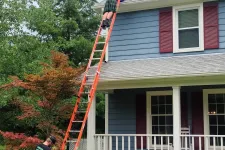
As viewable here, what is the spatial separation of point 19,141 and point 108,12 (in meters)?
4.41

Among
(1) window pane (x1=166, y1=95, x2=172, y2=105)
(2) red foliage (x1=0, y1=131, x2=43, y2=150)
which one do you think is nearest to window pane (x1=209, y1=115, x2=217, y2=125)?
(1) window pane (x1=166, y1=95, x2=172, y2=105)

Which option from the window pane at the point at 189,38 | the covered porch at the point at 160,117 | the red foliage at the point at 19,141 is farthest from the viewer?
the window pane at the point at 189,38

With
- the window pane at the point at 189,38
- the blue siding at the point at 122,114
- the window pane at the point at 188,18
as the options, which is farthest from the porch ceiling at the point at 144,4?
the blue siding at the point at 122,114

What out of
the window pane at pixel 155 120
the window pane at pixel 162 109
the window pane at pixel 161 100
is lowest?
the window pane at pixel 155 120

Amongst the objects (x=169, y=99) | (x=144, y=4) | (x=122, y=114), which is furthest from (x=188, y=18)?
(x=122, y=114)

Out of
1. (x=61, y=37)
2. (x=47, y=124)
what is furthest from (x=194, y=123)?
(x=61, y=37)

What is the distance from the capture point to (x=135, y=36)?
12289 millimetres

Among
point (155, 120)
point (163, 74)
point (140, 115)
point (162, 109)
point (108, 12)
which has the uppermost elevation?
point (108, 12)

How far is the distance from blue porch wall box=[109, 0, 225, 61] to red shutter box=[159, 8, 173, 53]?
13cm

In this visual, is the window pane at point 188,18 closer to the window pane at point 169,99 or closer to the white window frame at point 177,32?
the white window frame at point 177,32

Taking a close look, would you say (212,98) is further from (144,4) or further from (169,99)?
(144,4)

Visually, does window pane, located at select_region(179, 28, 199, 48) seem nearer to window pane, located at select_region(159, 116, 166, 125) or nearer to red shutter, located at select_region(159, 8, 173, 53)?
red shutter, located at select_region(159, 8, 173, 53)

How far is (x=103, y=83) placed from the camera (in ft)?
36.3

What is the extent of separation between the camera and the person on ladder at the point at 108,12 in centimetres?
1158
